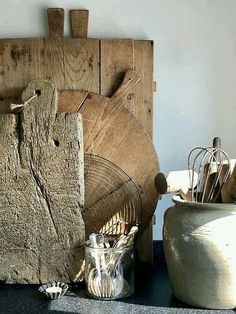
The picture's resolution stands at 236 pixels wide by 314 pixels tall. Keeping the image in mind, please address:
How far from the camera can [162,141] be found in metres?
1.44

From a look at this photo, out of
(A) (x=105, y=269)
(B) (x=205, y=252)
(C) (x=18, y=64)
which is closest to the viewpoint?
(B) (x=205, y=252)

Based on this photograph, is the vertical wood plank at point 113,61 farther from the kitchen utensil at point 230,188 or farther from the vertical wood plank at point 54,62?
the kitchen utensil at point 230,188

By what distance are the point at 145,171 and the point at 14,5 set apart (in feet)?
1.79

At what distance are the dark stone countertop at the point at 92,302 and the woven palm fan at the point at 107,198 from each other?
155 millimetres

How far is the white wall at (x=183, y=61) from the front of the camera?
1403mm

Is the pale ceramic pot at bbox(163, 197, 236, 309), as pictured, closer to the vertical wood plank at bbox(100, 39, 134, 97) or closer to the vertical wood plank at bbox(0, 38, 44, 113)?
the vertical wood plank at bbox(100, 39, 134, 97)

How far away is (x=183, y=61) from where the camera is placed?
1.43 meters

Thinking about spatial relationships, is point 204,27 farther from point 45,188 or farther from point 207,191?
point 45,188

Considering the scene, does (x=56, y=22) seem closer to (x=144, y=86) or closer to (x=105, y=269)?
(x=144, y=86)

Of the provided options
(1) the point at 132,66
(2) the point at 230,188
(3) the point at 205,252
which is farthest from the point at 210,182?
(1) the point at 132,66

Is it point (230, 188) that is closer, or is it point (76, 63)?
point (230, 188)

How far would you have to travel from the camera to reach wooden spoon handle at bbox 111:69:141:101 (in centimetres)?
135

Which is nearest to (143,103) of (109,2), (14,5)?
(109,2)

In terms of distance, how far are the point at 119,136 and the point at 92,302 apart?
41cm
